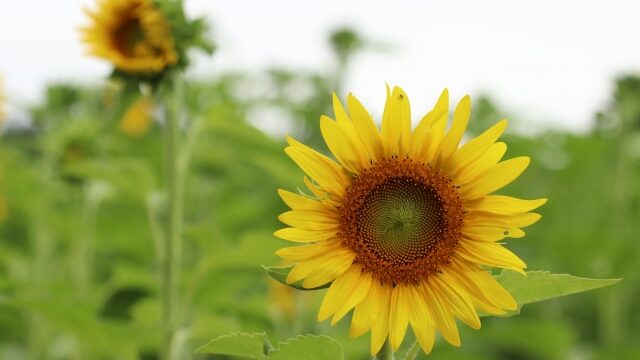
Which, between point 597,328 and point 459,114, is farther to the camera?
point 597,328

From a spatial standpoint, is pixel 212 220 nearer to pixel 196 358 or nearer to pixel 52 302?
pixel 196 358

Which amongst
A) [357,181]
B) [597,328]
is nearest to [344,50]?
[597,328]

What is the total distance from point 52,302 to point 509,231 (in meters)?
1.06

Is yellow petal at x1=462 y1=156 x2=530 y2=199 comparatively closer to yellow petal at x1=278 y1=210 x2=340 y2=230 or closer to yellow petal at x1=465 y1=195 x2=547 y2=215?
yellow petal at x1=465 y1=195 x2=547 y2=215

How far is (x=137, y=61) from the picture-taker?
6.34ft

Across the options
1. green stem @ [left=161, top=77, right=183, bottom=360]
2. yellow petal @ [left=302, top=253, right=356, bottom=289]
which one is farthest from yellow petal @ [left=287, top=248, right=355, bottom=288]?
green stem @ [left=161, top=77, right=183, bottom=360]

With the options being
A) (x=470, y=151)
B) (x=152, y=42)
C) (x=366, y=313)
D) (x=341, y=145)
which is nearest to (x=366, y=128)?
(x=341, y=145)

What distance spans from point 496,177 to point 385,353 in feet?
0.89

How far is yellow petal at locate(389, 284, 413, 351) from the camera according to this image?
1.11 m

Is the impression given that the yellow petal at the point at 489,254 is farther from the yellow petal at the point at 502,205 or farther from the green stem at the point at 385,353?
the green stem at the point at 385,353

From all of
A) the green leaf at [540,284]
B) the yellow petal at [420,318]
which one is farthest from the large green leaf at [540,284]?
the yellow petal at [420,318]

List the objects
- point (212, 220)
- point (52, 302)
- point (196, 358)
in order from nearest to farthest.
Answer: point (52, 302) < point (196, 358) < point (212, 220)

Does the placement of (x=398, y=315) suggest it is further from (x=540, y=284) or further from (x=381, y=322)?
(x=540, y=284)

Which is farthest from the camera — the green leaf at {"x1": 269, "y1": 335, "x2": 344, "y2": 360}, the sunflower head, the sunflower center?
the sunflower head
